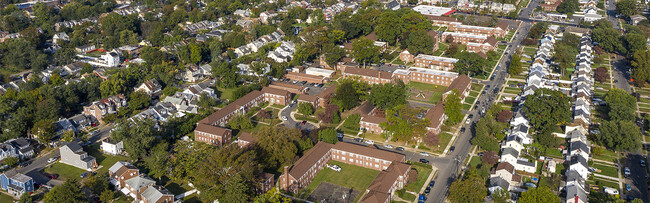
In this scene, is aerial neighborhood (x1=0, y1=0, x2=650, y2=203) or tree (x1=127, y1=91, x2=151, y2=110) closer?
aerial neighborhood (x1=0, y1=0, x2=650, y2=203)

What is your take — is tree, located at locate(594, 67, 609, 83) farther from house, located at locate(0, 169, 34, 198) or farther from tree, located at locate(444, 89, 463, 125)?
house, located at locate(0, 169, 34, 198)

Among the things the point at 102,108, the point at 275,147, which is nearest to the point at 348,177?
the point at 275,147

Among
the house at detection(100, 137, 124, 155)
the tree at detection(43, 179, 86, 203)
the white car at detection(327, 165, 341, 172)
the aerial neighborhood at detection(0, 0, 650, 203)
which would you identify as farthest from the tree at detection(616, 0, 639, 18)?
the tree at detection(43, 179, 86, 203)

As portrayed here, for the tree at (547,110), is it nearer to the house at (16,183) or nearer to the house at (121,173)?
the house at (121,173)

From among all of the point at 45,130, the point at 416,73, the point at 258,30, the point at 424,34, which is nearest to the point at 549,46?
the point at 424,34

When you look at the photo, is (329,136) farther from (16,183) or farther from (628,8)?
(628,8)

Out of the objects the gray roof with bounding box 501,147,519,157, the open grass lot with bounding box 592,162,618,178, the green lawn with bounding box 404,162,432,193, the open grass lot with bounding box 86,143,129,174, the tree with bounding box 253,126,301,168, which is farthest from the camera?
the open grass lot with bounding box 86,143,129,174

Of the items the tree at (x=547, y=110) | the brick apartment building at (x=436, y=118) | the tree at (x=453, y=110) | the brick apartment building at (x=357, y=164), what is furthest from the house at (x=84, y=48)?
the tree at (x=547, y=110)

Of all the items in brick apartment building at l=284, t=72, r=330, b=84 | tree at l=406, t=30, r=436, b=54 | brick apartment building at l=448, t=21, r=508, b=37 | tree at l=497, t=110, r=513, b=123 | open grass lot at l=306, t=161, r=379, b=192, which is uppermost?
tree at l=406, t=30, r=436, b=54
